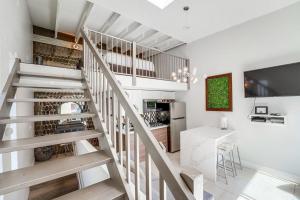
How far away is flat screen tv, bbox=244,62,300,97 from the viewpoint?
2.71 metres

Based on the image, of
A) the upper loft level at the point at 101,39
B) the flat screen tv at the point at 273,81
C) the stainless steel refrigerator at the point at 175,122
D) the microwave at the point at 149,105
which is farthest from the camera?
the microwave at the point at 149,105

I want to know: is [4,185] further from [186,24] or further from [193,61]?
[193,61]

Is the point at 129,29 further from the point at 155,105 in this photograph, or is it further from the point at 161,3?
the point at 155,105

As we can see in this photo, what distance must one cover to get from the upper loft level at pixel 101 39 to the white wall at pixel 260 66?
3.66ft

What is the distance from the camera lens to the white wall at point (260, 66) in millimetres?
2863

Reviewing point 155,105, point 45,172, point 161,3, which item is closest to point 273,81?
point 161,3

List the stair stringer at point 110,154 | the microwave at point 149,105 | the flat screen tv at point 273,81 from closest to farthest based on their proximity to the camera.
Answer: the stair stringer at point 110,154
the flat screen tv at point 273,81
the microwave at point 149,105

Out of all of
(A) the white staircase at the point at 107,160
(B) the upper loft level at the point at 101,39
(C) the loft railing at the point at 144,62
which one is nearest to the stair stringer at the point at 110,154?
(A) the white staircase at the point at 107,160

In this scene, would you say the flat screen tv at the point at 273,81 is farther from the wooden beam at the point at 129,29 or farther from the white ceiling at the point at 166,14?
the wooden beam at the point at 129,29

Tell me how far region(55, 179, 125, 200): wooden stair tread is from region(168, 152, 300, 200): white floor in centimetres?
169

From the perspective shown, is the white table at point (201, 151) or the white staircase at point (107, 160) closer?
the white staircase at point (107, 160)

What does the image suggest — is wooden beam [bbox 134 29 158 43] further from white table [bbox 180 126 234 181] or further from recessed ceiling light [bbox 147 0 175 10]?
white table [bbox 180 126 234 181]

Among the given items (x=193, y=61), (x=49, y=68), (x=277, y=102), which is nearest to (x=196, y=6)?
(x=193, y=61)

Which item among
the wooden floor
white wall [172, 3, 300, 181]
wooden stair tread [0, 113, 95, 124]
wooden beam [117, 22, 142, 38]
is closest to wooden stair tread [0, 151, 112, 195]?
wooden stair tread [0, 113, 95, 124]
